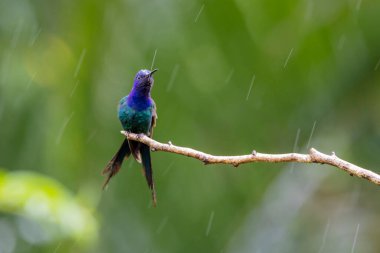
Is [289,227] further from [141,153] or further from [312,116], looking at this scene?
[141,153]

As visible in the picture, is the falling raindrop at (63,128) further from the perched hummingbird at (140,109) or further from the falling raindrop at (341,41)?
the falling raindrop at (341,41)

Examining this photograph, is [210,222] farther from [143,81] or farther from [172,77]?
[143,81]

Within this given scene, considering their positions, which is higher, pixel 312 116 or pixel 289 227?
pixel 312 116

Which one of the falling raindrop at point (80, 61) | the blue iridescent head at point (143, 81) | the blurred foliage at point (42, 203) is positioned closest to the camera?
the blurred foliage at point (42, 203)

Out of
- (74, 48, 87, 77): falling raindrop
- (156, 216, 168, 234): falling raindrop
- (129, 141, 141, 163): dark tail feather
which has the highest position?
(74, 48, 87, 77): falling raindrop

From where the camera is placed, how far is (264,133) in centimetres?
438

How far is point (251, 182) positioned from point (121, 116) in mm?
1004

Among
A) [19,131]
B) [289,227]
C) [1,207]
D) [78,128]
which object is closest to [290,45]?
[289,227]

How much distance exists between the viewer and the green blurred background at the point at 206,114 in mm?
4316

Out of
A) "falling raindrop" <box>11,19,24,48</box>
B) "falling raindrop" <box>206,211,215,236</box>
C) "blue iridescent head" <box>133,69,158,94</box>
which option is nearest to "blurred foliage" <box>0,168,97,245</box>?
"blue iridescent head" <box>133,69,158,94</box>

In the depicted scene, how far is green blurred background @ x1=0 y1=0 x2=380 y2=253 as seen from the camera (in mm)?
4316

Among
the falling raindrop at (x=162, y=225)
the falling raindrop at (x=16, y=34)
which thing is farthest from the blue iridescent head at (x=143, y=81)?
the falling raindrop at (x=16, y=34)

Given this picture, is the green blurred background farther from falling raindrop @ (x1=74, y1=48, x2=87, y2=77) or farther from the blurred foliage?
the blurred foliage

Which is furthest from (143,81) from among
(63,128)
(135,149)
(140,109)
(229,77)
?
(63,128)
